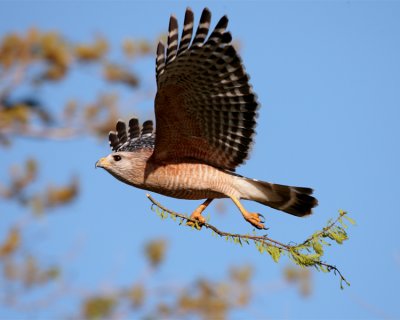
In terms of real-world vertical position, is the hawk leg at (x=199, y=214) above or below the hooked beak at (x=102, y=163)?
below

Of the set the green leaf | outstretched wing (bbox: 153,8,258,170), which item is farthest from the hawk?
the green leaf

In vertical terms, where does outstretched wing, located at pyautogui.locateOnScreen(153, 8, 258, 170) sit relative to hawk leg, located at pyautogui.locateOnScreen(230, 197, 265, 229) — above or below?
above

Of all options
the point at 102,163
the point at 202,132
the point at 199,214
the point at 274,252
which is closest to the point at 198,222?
the point at 199,214

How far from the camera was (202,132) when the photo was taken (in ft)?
19.9

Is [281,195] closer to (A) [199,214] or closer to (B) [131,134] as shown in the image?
(A) [199,214]

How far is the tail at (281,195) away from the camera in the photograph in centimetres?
615

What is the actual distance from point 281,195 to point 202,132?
847 millimetres

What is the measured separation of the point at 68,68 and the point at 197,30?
13.5 meters

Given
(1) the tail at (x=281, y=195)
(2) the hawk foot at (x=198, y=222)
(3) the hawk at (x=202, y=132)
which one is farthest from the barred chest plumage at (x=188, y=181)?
(2) the hawk foot at (x=198, y=222)

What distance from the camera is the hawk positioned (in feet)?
17.9

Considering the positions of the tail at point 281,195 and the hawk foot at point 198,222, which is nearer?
the hawk foot at point 198,222

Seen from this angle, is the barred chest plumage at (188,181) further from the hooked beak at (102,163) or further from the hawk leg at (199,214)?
the hooked beak at (102,163)

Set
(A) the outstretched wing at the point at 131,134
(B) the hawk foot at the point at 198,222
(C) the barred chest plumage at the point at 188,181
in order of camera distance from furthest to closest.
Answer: (A) the outstretched wing at the point at 131,134 < (C) the barred chest plumage at the point at 188,181 < (B) the hawk foot at the point at 198,222

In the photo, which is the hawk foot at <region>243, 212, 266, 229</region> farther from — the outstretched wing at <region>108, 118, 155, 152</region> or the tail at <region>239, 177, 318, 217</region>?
the outstretched wing at <region>108, 118, 155, 152</region>
